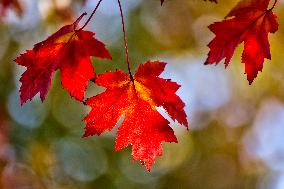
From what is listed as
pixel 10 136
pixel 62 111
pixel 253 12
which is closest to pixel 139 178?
pixel 62 111

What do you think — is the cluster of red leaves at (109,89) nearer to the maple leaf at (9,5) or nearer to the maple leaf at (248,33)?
the maple leaf at (248,33)

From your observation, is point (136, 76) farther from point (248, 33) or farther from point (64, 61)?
point (248, 33)

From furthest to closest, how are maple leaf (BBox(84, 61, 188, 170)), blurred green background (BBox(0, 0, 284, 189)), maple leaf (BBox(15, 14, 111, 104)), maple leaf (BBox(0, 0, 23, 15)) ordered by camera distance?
blurred green background (BBox(0, 0, 284, 189))
maple leaf (BBox(0, 0, 23, 15))
maple leaf (BBox(84, 61, 188, 170))
maple leaf (BBox(15, 14, 111, 104))

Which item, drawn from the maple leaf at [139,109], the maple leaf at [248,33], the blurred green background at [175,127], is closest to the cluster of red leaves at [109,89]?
the maple leaf at [139,109]

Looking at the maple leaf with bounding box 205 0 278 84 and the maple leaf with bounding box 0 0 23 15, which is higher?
the maple leaf with bounding box 0 0 23 15

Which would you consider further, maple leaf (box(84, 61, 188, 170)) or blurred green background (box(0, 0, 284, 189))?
blurred green background (box(0, 0, 284, 189))

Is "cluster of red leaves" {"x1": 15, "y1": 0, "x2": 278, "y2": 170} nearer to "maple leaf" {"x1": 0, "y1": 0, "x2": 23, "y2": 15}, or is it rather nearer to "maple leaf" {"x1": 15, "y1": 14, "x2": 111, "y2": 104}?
"maple leaf" {"x1": 15, "y1": 14, "x2": 111, "y2": 104}

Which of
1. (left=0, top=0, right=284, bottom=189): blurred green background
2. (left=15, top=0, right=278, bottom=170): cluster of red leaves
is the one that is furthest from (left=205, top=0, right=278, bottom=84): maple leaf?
(left=0, top=0, right=284, bottom=189): blurred green background

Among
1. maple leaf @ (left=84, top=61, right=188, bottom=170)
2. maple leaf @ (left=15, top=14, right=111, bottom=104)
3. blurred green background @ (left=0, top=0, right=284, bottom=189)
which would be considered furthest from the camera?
blurred green background @ (left=0, top=0, right=284, bottom=189)
